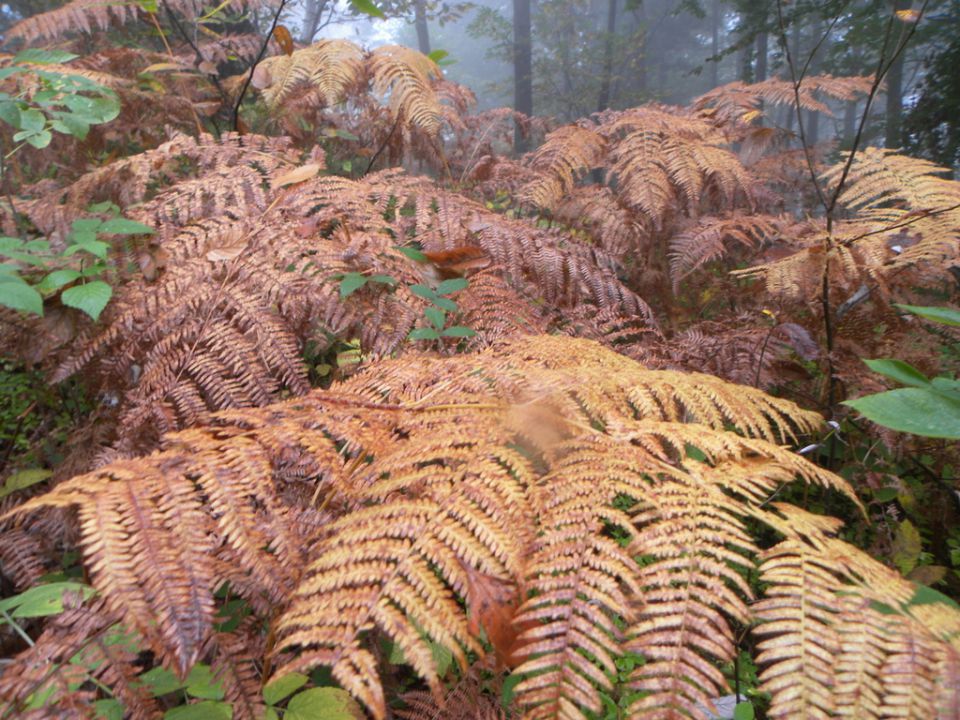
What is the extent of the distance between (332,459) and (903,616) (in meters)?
0.89

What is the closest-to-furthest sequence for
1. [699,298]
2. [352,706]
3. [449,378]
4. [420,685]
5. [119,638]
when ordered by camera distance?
1. [119,638]
2. [352,706]
3. [449,378]
4. [420,685]
5. [699,298]

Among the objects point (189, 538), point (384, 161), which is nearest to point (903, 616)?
point (189, 538)

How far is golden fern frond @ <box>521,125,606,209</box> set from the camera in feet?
8.92

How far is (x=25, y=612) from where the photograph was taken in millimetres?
934

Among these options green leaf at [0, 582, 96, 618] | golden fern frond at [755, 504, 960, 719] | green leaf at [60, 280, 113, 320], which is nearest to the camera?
golden fern frond at [755, 504, 960, 719]

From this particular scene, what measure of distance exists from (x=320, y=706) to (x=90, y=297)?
1229 mm

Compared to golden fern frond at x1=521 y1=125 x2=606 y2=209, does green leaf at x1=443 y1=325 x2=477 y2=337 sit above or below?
below

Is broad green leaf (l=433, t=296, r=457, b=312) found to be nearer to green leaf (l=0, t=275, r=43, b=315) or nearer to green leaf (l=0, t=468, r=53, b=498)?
green leaf (l=0, t=275, r=43, b=315)

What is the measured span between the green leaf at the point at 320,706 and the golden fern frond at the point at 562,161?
229 cm

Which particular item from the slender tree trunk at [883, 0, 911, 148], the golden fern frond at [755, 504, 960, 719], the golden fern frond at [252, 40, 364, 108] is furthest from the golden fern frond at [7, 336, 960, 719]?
the slender tree trunk at [883, 0, 911, 148]

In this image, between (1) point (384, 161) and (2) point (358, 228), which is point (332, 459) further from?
(1) point (384, 161)

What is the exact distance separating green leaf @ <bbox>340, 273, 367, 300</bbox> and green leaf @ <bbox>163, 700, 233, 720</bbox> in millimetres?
1029

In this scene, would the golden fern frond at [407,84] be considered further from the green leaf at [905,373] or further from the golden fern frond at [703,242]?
the green leaf at [905,373]

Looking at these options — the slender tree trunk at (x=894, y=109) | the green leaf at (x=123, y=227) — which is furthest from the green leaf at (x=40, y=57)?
the slender tree trunk at (x=894, y=109)
